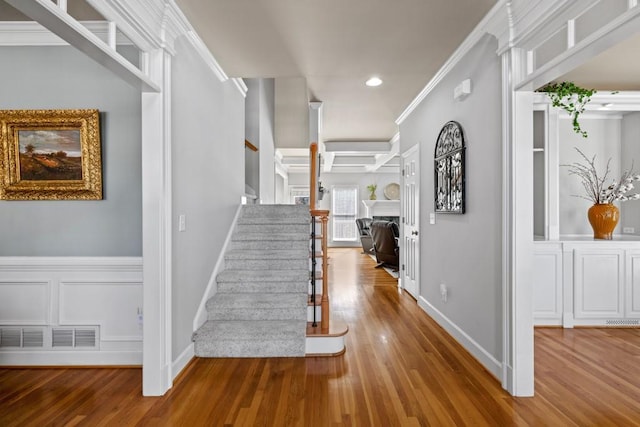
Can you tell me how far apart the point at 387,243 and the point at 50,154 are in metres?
5.49

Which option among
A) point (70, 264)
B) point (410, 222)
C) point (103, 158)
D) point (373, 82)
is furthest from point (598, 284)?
point (70, 264)

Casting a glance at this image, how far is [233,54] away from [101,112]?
1201 millimetres

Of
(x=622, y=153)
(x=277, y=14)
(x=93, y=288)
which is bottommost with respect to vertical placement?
(x=93, y=288)

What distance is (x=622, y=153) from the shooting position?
400cm

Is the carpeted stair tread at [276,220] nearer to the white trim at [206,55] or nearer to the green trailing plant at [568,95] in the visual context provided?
the white trim at [206,55]

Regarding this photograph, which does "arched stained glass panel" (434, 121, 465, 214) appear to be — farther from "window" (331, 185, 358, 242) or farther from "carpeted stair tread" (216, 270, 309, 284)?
"window" (331, 185, 358, 242)

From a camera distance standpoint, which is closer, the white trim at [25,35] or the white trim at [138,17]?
the white trim at [138,17]

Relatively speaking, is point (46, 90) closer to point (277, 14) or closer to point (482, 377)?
point (277, 14)

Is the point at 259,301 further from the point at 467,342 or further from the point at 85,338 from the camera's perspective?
the point at 467,342

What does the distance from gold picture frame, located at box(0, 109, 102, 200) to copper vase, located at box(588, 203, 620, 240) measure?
472 cm

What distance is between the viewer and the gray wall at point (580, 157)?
3.98 m

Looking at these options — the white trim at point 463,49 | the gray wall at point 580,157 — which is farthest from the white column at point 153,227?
the gray wall at point 580,157

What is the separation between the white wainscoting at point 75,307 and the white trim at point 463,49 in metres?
3.10

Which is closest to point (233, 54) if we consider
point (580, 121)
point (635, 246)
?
point (580, 121)
